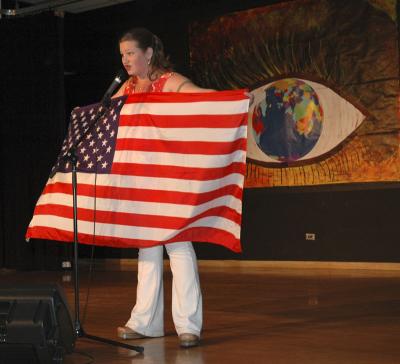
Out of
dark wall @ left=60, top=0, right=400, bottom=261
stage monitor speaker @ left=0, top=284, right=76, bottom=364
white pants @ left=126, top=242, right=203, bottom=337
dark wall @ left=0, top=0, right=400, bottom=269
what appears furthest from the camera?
dark wall @ left=0, top=0, right=400, bottom=269

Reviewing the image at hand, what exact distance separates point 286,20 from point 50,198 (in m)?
5.60

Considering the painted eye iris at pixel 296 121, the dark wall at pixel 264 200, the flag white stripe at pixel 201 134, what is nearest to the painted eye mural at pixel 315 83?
A: the painted eye iris at pixel 296 121

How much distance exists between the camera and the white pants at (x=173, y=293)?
3.28 metres

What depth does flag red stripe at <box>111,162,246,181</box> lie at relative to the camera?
3383 mm

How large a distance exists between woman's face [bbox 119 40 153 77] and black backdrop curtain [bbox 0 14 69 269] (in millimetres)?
6375

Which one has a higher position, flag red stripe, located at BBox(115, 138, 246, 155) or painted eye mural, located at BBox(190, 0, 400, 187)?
painted eye mural, located at BBox(190, 0, 400, 187)

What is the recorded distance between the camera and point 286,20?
8.71 metres

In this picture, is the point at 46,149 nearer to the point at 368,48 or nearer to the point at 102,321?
the point at 368,48

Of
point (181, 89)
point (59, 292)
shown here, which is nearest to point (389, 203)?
point (181, 89)

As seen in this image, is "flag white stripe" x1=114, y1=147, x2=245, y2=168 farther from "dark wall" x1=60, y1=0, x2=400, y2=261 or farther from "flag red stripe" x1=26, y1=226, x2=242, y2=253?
"dark wall" x1=60, y1=0, x2=400, y2=261

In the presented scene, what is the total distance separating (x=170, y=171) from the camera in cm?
341

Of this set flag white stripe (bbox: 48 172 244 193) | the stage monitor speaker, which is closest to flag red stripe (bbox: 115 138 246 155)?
flag white stripe (bbox: 48 172 244 193)

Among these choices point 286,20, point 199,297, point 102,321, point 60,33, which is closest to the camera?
point 199,297

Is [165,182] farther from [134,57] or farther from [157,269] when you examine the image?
[134,57]
